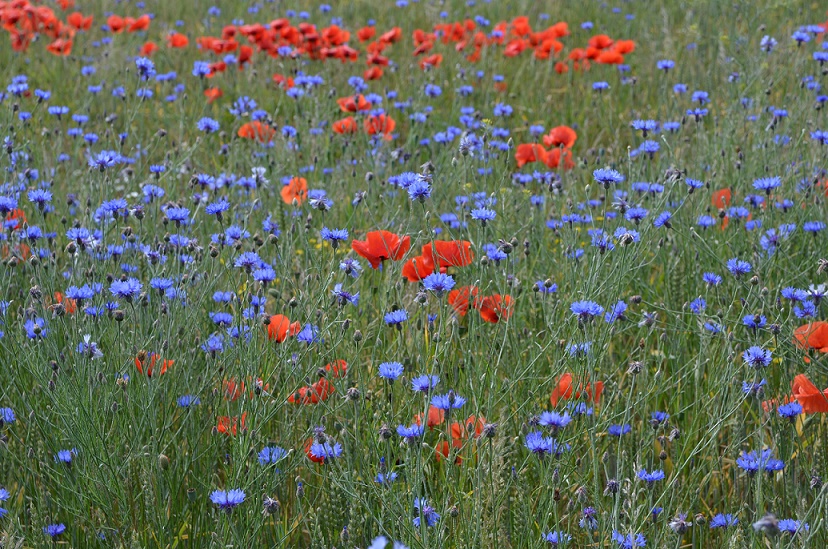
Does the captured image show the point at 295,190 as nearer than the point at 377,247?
No

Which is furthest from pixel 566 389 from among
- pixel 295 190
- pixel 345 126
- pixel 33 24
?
pixel 33 24

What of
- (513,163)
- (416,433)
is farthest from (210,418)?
(513,163)

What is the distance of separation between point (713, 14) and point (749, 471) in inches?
191

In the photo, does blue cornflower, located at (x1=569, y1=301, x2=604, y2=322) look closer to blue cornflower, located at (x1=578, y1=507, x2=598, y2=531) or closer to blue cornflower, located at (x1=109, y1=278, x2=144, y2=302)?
blue cornflower, located at (x1=578, y1=507, x2=598, y2=531)

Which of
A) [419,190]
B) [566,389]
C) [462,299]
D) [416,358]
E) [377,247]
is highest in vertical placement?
[419,190]

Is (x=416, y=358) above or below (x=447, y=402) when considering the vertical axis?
below

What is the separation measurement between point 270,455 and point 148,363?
353 millimetres


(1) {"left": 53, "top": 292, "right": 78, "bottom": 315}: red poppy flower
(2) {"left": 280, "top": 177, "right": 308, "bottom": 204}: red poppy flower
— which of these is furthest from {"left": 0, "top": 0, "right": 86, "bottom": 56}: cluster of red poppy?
(1) {"left": 53, "top": 292, "right": 78, "bottom": 315}: red poppy flower

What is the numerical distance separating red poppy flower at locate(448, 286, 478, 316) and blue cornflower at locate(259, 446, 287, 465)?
0.50 m

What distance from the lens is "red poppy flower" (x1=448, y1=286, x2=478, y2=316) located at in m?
2.03

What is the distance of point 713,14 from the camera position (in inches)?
233

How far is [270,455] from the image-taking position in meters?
1.80

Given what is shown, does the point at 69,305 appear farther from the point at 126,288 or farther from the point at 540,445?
the point at 540,445

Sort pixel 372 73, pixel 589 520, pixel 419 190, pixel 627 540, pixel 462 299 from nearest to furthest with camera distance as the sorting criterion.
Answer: pixel 627 540, pixel 589 520, pixel 419 190, pixel 462 299, pixel 372 73
